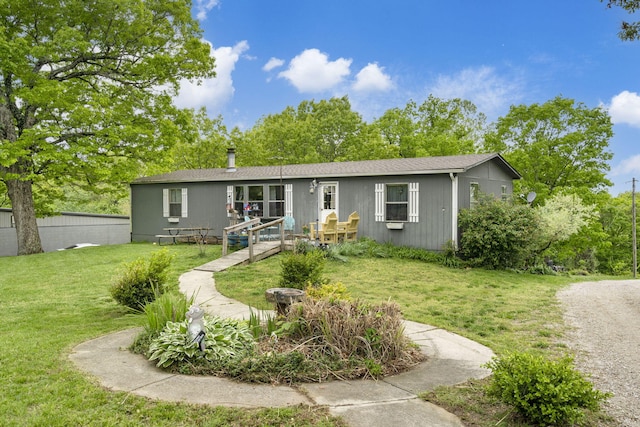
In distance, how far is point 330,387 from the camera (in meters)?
3.45

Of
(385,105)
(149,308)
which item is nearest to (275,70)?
(385,105)

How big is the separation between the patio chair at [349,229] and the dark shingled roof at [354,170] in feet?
4.73

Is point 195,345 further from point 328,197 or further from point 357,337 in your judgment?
point 328,197

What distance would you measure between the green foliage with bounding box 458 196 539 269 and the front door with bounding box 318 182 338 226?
4.08 meters

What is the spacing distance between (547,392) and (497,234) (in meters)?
9.71

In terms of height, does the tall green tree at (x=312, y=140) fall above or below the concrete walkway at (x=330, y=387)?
above

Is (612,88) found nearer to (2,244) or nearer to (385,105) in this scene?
(385,105)

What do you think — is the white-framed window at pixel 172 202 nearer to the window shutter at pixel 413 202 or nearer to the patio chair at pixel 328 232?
the patio chair at pixel 328 232

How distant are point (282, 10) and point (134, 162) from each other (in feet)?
23.7

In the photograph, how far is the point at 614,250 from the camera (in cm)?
3150

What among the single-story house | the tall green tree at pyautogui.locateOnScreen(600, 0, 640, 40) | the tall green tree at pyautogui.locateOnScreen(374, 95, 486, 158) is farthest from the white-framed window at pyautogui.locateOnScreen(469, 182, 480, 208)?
the tall green tree at pyautogui.locateOnScreen(374, 95, 486, 158)

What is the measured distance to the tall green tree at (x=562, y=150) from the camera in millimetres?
22891

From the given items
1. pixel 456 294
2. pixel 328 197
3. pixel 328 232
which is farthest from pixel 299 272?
pixel 328 197

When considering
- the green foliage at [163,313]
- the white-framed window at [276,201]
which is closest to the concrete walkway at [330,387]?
the green foliage at [163,313]
